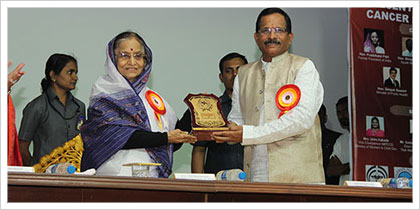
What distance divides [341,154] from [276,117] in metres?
2.25

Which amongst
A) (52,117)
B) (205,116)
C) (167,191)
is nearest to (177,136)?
(205,116)

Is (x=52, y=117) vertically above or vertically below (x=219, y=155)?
above

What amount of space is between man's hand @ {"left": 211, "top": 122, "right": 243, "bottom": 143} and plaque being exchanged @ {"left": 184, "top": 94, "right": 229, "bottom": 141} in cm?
3

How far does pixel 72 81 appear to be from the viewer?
583cm

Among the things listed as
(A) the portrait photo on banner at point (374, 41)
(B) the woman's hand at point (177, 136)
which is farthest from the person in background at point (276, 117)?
(A) the portrait photo on banner at point (374, 41)

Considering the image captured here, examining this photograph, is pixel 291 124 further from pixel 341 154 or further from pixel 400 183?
pixel 341 154

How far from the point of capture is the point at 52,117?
5.73 metres

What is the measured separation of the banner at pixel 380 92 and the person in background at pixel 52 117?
7.36 ft

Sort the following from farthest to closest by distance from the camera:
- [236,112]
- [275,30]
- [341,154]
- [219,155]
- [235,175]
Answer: [341,154], [219,155], [236,112], [275,30], [235,175]

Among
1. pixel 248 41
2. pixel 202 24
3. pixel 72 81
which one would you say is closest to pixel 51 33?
pixel 72 81

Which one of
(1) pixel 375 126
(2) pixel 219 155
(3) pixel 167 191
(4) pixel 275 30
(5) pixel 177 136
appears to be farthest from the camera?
(1) pixel 375 126

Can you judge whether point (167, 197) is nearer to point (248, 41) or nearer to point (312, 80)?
point (312, 80)

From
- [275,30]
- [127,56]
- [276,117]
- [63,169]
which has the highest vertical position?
[275,30]

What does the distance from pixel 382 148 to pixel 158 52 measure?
8.56 ft
